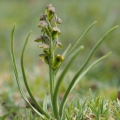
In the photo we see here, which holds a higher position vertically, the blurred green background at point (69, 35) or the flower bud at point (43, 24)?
the blurred green background at point (69, 35)

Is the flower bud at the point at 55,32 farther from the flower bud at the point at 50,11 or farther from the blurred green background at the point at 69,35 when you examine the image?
the blurred green background at the point at 69,35

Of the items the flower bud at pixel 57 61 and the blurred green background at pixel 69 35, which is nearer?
the flower bud at pixel 57 61

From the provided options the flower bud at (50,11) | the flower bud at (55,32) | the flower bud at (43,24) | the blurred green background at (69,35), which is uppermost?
the blurred green background at (69,35)

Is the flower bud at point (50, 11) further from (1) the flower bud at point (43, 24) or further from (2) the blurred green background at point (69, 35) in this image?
(2) the blurred green background at point (69, 35)

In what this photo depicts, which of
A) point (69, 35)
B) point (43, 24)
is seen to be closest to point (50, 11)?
point (43, 24)

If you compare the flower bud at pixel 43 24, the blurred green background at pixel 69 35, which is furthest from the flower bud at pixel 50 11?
the blurred green background at pixel 69 35

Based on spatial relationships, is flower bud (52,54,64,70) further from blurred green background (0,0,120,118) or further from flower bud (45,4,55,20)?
blurred green background (0,0,120,118)

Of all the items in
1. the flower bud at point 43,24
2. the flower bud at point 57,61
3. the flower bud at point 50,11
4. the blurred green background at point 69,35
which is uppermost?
the blurred green background at point 69,35

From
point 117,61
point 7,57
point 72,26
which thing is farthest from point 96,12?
point 7,57

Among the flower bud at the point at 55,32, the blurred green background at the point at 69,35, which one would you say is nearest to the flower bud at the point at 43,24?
the flower bud at the point at 55,32
